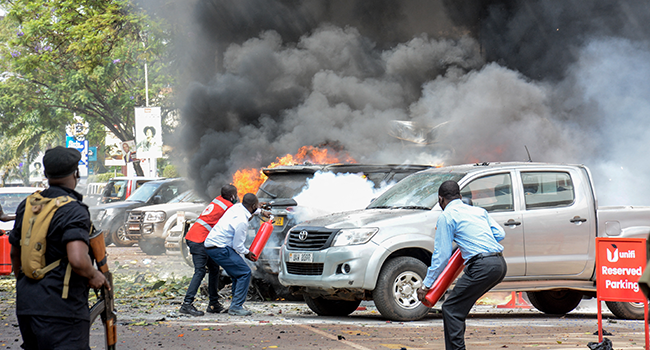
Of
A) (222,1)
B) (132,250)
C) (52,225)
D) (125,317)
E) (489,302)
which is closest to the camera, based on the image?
(52,225)

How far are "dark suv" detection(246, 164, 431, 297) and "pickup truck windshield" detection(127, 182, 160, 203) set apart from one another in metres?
9.90

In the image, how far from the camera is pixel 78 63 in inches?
864

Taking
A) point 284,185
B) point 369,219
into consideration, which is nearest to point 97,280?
point 369,219

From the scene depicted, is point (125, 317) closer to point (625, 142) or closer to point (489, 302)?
point (489, 302)

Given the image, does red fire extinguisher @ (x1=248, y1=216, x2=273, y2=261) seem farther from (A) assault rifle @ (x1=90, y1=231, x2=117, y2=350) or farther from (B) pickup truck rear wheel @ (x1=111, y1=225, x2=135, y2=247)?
(B) pickup truck rear wheel @ (x1=111, y1=225, x2=135, y2=247)

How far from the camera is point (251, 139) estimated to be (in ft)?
57.2

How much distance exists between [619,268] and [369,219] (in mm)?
2710

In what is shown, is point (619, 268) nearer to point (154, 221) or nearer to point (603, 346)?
point (603, 346)

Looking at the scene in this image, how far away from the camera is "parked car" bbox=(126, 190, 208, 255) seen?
1728 centimetres

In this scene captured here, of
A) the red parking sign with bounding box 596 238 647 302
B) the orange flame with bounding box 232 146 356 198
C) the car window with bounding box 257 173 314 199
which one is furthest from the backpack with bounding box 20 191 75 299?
Answer: the orange flame with bounding box 232 146 356 198

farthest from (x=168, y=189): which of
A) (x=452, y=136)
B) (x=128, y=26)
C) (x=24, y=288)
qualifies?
(x=24, y=288)

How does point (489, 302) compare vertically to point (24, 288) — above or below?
below

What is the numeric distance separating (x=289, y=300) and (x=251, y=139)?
25.3 ft

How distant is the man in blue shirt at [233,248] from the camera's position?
865 cm
